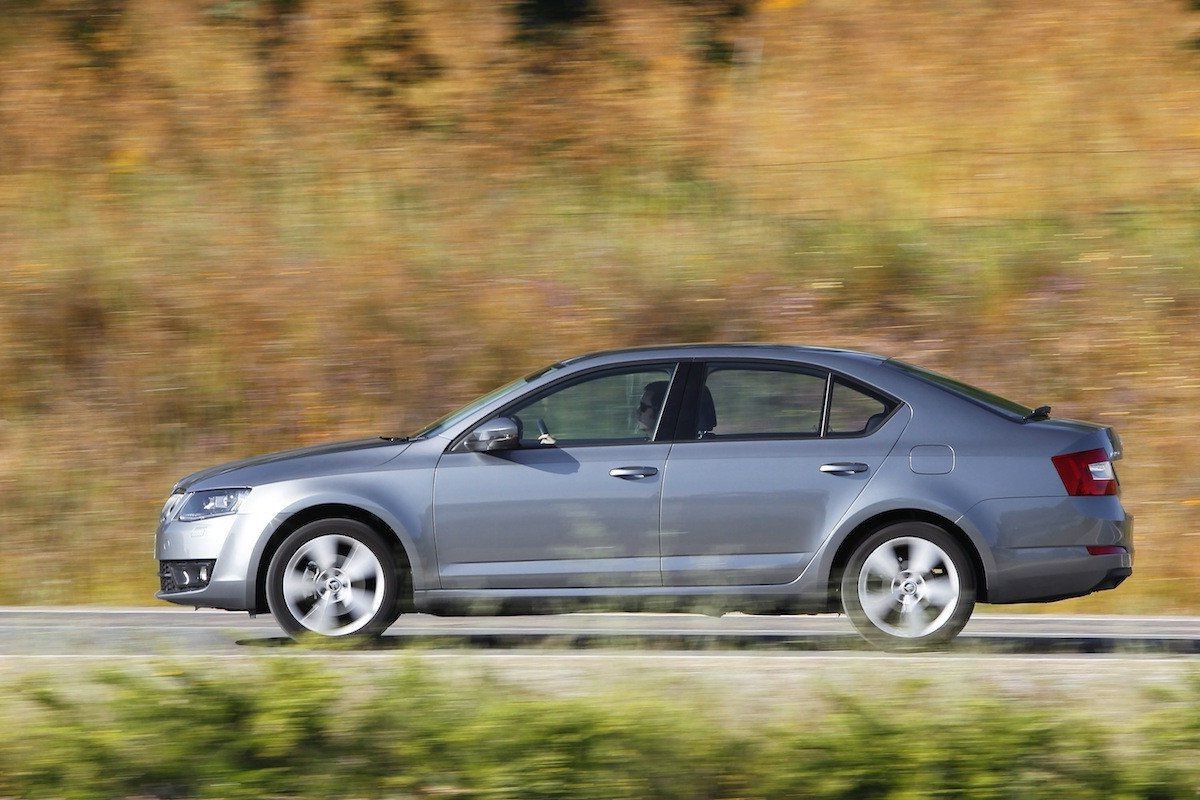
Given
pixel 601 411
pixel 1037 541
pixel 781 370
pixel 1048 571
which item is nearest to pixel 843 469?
pixel 781 370

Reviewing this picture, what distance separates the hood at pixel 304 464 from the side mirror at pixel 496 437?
0.37 m

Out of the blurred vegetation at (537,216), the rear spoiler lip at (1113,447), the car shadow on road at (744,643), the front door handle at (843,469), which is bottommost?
the car shadow on road at (744,643)

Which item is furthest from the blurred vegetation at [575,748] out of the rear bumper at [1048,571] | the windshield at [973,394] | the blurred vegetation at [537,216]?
the blurred vegetation at [537,216]

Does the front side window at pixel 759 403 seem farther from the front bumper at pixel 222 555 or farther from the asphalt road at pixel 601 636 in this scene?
the front bumper at pixel 222 555

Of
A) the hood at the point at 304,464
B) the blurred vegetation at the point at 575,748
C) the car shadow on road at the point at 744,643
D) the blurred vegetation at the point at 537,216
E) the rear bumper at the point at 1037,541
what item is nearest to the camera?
the blurred vegetation at the point at 575,748

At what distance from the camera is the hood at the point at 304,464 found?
7961 mm

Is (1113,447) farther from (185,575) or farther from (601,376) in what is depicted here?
(185,575)

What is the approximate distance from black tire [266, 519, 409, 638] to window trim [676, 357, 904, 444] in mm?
1538

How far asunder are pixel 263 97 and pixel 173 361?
4513mm

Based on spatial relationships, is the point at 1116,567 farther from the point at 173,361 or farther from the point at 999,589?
the point at 173,361

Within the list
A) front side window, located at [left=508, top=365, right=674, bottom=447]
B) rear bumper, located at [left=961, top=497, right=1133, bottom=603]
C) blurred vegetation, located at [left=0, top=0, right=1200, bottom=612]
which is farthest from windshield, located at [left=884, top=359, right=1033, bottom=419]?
blurred vegetation, located at [left=0, top=0, right=1200, bottom=612]

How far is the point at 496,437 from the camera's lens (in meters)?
7.86

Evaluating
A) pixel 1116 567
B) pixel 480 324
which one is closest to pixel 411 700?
pixel 1116 567

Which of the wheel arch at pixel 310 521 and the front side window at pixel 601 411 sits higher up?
the front side window at pixel 601 411
